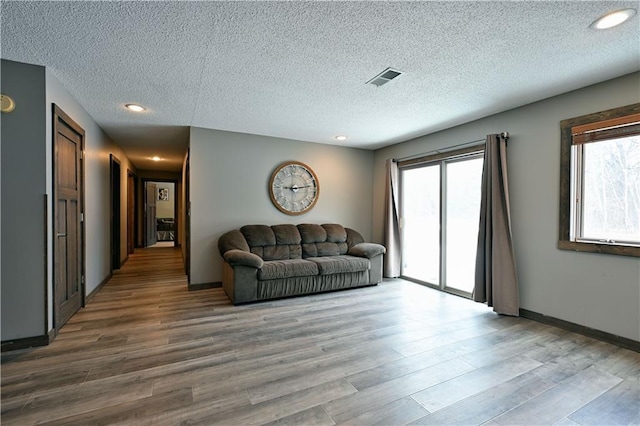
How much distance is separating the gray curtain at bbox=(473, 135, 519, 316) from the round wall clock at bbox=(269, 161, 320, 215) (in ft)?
8.92

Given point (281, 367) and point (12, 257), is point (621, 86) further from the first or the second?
point (12, 257)

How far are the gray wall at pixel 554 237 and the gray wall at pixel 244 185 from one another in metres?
2.50

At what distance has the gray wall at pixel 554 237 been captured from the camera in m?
2.57

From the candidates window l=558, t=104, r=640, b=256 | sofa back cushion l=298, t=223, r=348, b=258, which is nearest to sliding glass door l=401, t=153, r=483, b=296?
window l=558, t=104, r=640, b=256

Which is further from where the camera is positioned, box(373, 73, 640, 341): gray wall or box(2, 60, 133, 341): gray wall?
box(373, 73, 640, 341): gray wall

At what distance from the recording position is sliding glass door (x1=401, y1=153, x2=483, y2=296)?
404cm

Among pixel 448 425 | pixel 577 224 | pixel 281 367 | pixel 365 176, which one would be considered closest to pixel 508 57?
pixel 577 224

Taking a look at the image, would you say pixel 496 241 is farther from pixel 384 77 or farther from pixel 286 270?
pixel 286 270

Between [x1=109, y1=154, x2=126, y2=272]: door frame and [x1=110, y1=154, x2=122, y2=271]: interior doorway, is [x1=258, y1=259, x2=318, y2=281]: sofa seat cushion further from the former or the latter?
[x1=110, y1=154, x2=122, y2=271]: interior doorway

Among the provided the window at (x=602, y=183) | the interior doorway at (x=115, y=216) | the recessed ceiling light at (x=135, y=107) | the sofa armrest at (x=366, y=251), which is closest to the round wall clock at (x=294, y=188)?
the sofa armrest at (x=366, y=251)

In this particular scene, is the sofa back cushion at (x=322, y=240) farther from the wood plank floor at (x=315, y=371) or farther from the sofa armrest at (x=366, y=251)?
the wood plank floor at (x=315, y=371)

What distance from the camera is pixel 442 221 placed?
4.44m

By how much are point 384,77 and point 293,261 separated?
263cm

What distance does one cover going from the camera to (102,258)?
4.43 meters
